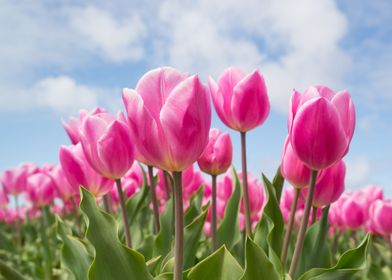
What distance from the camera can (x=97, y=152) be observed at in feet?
4.97

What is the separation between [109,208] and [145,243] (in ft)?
0.72

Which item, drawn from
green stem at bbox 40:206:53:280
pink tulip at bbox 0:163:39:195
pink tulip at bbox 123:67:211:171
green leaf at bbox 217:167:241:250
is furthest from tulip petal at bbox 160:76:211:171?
pink tulip at bbox 0:163:39:195

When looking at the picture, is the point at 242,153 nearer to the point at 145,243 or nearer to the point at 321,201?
the point at 321,201

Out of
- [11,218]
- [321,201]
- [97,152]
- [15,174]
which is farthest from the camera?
[11,218]

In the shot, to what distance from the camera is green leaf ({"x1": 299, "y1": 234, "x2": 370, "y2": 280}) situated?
1430 mm

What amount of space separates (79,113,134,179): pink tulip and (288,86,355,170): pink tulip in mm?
430

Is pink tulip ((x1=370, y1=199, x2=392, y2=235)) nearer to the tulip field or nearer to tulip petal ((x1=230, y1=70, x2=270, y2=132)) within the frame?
the tulip field

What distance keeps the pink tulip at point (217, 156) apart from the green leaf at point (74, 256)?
0.50 m

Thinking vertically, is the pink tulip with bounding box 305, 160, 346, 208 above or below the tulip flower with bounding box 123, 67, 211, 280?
below

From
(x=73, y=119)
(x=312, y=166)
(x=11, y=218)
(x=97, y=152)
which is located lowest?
(x=11, y=218)

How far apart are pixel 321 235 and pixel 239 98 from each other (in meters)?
0.57

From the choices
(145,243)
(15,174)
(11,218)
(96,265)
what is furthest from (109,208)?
(11,218)

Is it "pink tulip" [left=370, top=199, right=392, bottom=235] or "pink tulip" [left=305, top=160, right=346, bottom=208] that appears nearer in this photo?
"pink tulip" [left=305, top=160, right=346, bottom=208]

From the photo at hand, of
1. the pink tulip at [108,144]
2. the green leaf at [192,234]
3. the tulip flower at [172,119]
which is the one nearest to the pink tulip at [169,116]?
the tulip flower at [172,119]
